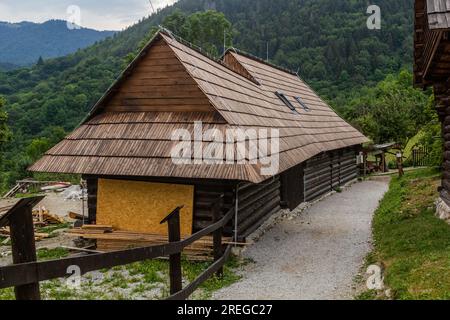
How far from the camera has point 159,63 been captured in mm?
9305

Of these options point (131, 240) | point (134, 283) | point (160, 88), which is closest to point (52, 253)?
point (131, 240)

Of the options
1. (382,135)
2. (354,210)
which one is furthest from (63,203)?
(382,135)

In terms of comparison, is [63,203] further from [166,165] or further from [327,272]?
[327,272]

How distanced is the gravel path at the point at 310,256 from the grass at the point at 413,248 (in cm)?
43

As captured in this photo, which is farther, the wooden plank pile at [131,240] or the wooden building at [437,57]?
the wooden plank pile at [131,240]

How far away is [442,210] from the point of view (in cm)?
856

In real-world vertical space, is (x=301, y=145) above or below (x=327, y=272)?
above

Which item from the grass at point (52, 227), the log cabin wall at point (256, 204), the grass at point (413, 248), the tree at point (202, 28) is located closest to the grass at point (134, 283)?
the log cabin wall at point (256, 204)

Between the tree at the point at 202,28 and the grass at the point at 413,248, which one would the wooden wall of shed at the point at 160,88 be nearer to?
the grass at the point at 413,248

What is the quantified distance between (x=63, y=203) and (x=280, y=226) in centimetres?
1154

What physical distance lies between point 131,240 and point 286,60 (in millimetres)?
59028

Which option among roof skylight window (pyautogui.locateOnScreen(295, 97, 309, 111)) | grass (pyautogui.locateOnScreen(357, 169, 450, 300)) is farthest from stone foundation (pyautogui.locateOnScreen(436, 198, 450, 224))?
roof skylight window (pyautogui.locateOnScreen(295, 97, 309, 111))

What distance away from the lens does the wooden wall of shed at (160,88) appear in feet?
29.6

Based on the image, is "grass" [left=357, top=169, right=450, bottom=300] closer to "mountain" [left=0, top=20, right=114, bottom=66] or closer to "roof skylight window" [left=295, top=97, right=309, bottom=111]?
"roof skylight window" [left=295, top=97, right=309, bottom=111]
